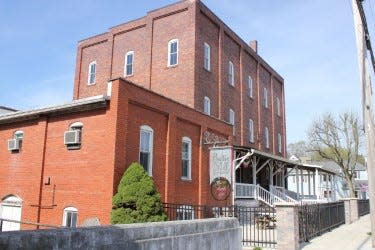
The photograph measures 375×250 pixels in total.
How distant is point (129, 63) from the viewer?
29.4 metres

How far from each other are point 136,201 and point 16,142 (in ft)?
24.0

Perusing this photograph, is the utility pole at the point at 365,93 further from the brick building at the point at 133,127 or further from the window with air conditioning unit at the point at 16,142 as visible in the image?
the window with air conditioning unit at the point at 16,142

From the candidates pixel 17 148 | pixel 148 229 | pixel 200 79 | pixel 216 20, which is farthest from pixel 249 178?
pixel 148 229

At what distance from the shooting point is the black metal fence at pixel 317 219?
15.3 meters

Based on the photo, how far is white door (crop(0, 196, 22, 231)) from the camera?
54.8 ft

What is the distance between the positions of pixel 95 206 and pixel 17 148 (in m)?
5.54

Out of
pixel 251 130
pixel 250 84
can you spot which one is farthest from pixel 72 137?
pixel 250 84

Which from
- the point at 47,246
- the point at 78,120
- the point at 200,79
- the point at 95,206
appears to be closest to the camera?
the point at 47,246

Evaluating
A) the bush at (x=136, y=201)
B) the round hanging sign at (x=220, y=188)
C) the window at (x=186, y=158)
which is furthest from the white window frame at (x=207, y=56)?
the bush at (x=136, y=201)

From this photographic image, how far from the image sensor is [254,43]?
129ft

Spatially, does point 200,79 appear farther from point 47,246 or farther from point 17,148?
point 47,246

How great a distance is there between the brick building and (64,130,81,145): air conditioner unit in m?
0.06

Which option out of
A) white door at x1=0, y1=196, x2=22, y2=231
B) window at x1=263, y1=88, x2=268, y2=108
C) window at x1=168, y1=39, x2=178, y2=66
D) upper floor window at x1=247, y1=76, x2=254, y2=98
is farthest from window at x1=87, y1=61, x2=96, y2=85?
window at x1=263, y1=88, x2=268, y2=108

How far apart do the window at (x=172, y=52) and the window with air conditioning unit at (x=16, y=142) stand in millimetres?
11648
